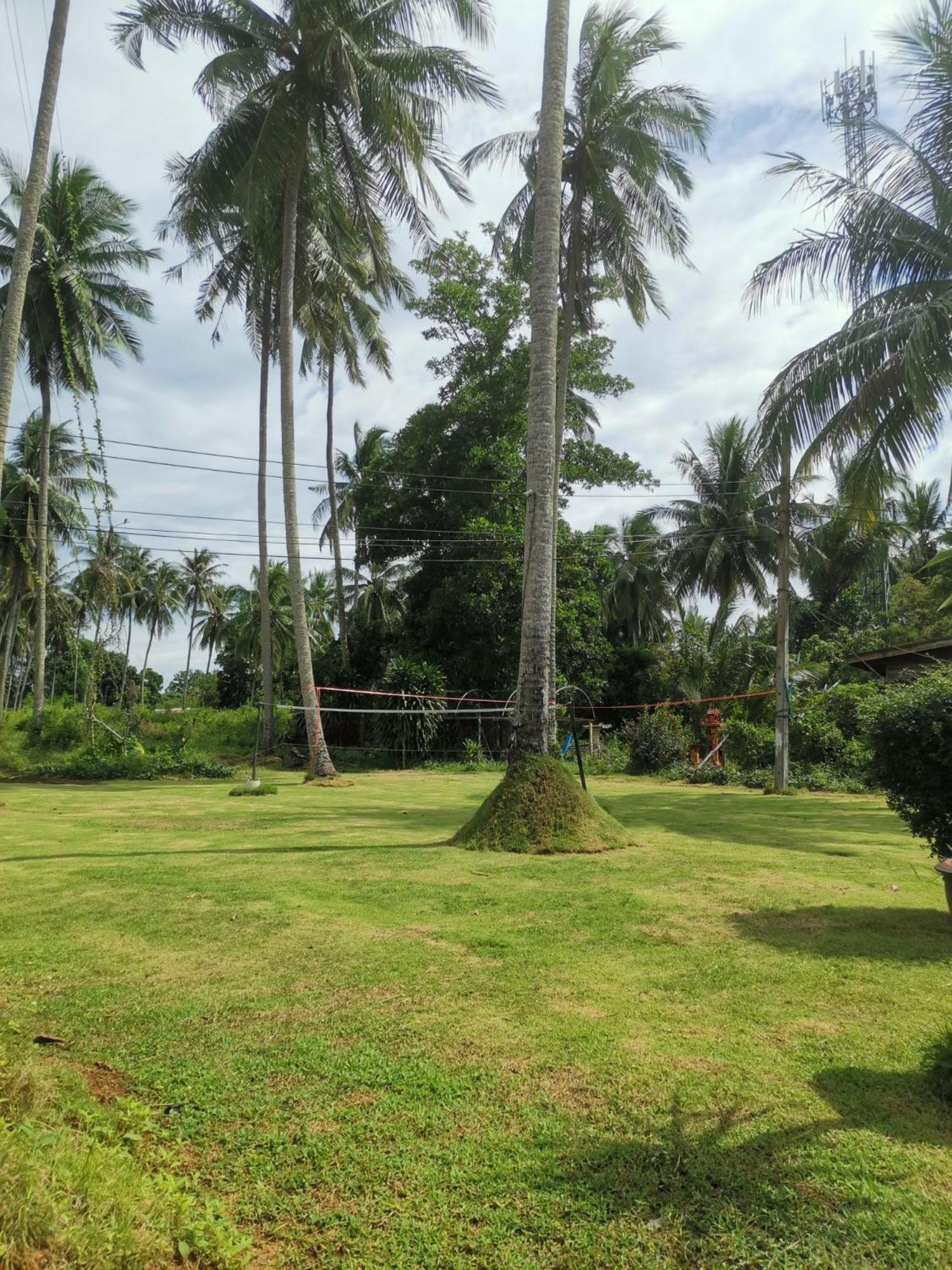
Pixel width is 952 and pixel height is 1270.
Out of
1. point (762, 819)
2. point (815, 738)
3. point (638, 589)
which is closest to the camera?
point (762, 819)

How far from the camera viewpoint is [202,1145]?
2.46 meters

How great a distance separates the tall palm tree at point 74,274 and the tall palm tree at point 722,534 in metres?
20.6

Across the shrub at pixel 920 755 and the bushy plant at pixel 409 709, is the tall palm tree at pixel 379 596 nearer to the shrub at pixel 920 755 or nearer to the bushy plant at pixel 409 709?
the bushy plant at pixel 409 709

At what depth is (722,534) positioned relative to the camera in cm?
3184

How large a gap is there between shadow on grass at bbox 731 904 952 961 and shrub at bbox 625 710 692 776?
53.6 ft

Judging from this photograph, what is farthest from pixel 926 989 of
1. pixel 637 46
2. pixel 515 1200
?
pixel 637 46

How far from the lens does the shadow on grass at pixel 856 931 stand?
14.8ft

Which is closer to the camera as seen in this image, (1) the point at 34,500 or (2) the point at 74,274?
(2) the point at 74,274

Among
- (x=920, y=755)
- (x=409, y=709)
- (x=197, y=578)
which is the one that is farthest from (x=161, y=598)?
(x=920, y=755)

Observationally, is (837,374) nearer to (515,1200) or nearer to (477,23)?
(477,23)

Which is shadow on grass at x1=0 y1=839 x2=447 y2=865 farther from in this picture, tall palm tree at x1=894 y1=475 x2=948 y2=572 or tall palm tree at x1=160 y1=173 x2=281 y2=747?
tall palm tree at x1=894 y1=475 x2=948 y2=572

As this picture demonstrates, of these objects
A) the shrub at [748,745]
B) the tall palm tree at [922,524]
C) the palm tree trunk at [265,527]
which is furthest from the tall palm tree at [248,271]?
the tall palm tree at [922,524]

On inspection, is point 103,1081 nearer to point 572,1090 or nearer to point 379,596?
point 572,1090

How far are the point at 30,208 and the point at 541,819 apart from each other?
1059 cm
